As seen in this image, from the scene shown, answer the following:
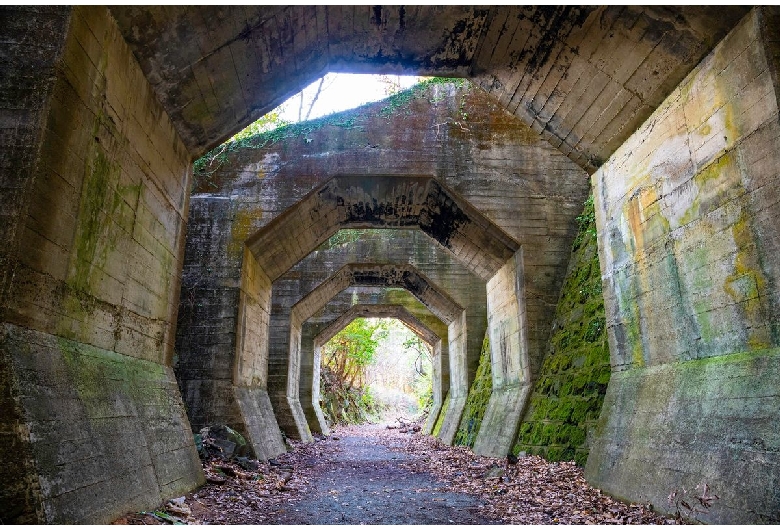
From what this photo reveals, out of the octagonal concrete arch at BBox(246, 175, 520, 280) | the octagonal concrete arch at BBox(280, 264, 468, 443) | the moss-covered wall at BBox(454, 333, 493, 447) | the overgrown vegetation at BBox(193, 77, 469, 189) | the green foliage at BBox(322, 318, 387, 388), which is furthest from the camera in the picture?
the green foliage at BBox(322, 318, 387, 388)

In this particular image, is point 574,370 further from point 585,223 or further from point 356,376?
point 356,376

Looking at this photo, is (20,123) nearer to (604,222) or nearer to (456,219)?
(604,222)

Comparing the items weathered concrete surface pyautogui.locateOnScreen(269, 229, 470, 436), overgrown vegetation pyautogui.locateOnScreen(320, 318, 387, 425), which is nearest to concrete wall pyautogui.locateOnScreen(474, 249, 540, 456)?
weathered concrete surface pyautogui.locateOnScreen(269, 229, 470, 436)

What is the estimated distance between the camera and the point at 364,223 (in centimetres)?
1279

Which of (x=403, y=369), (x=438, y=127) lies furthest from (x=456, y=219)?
(x=403, y=369)

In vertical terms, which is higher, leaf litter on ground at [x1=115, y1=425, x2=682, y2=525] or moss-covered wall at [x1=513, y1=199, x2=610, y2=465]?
moss-covered wall at [x1=513, y1=199, x2=610, y2=465]

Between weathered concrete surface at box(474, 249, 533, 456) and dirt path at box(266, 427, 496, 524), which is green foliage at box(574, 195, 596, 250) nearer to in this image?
weathered concrete surface at box(474, 249, 533, 456)

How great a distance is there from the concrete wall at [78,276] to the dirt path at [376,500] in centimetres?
163

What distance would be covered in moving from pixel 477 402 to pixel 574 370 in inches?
229

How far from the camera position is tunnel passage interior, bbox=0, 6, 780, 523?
3.96 m

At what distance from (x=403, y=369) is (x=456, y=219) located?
4552cm

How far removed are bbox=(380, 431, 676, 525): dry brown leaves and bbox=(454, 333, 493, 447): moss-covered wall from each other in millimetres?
2952

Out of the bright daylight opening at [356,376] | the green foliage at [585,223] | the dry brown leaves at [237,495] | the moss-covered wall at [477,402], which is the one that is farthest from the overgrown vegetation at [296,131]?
the bright daylight opening at [356,376]

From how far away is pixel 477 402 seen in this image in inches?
571
